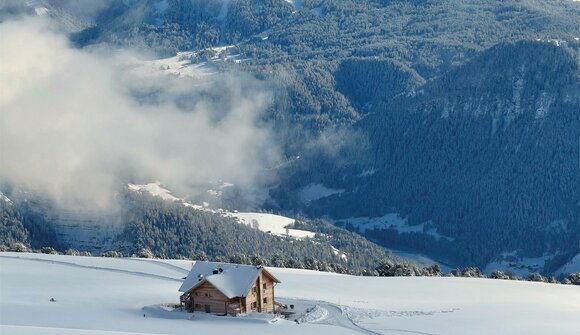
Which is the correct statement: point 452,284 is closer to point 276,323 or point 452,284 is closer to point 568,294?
point 568,294

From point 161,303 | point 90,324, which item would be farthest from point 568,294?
point 90,324

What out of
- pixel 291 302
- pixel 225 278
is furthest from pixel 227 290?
pixel 291 302

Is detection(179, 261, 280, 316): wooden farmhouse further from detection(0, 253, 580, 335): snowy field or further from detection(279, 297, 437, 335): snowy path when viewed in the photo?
detection(279, 297, 437, 335): snowy path

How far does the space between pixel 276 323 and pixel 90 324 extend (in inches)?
737

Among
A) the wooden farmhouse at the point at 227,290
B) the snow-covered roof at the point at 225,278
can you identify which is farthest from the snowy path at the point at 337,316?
the snow-covered roof at the point at 225,278

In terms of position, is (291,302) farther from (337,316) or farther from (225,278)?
(225,278)

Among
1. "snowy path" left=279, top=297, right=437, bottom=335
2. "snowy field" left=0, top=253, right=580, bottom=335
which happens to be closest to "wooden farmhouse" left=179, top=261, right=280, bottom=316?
"snowy field" left=0, top=253, right=580, bottom=335

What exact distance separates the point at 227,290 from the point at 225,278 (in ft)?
9.30

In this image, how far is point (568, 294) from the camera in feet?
515

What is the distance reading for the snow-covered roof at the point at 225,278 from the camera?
424 feet

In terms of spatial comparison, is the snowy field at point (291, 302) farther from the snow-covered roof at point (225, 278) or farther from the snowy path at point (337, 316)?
the snow-covered roof at point (225, 278)

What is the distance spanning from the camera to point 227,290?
129 meters

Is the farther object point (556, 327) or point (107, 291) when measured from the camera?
point (107, 291)

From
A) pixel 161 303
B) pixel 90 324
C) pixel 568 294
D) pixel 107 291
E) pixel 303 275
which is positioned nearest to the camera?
pixel 90 324
